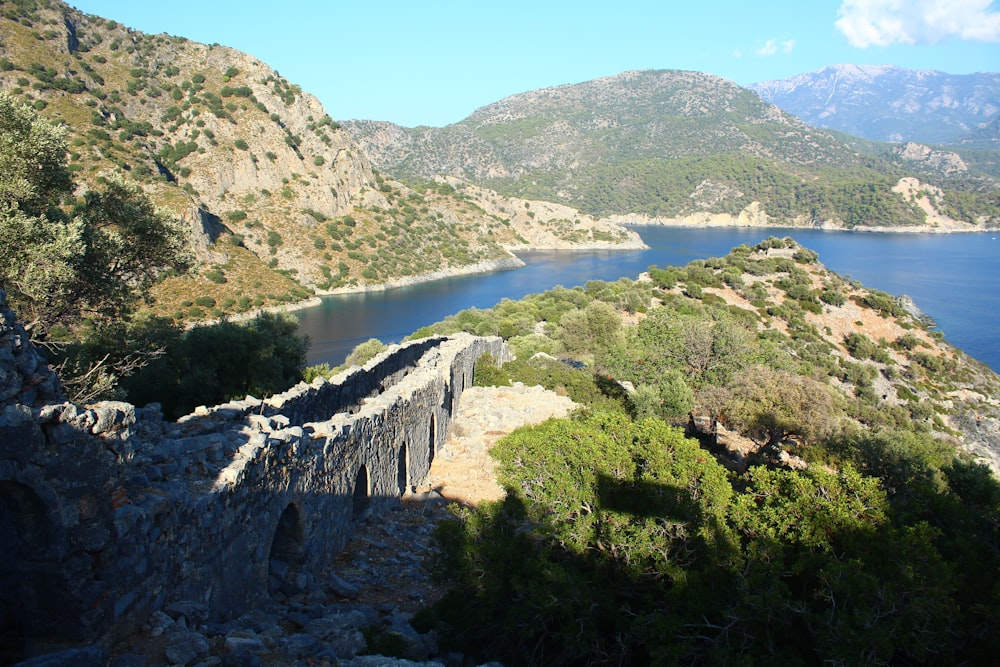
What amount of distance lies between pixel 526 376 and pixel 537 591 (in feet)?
54.2

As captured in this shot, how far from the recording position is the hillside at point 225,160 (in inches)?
2080

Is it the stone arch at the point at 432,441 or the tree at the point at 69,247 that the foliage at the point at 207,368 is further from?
the stone arch at the point at 432,441

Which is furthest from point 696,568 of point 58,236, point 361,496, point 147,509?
point 58,236

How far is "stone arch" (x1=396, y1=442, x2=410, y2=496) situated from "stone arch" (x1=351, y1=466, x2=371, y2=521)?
63.4 inches

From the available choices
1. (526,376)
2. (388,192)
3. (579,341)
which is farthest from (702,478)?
(388,192)

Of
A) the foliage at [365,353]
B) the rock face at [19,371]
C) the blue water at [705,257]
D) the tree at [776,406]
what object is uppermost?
the rock face at [19,371]

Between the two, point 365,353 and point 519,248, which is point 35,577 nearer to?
point 365,353

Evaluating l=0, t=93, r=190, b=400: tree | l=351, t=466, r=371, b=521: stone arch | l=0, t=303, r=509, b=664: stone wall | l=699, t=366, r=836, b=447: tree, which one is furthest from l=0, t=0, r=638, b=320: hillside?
l=0, t=303, r=509, b=664: stone wall

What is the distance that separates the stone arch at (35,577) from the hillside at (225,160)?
44324mm

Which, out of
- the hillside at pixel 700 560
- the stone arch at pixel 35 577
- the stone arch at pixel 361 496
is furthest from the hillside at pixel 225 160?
the stone arch at pixel 35 577

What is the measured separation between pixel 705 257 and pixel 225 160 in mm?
71217

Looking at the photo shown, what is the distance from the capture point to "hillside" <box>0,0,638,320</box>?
52844 millimetres

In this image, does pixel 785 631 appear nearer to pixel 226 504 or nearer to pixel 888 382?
pixel 226 504

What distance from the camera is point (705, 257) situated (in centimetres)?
9669
